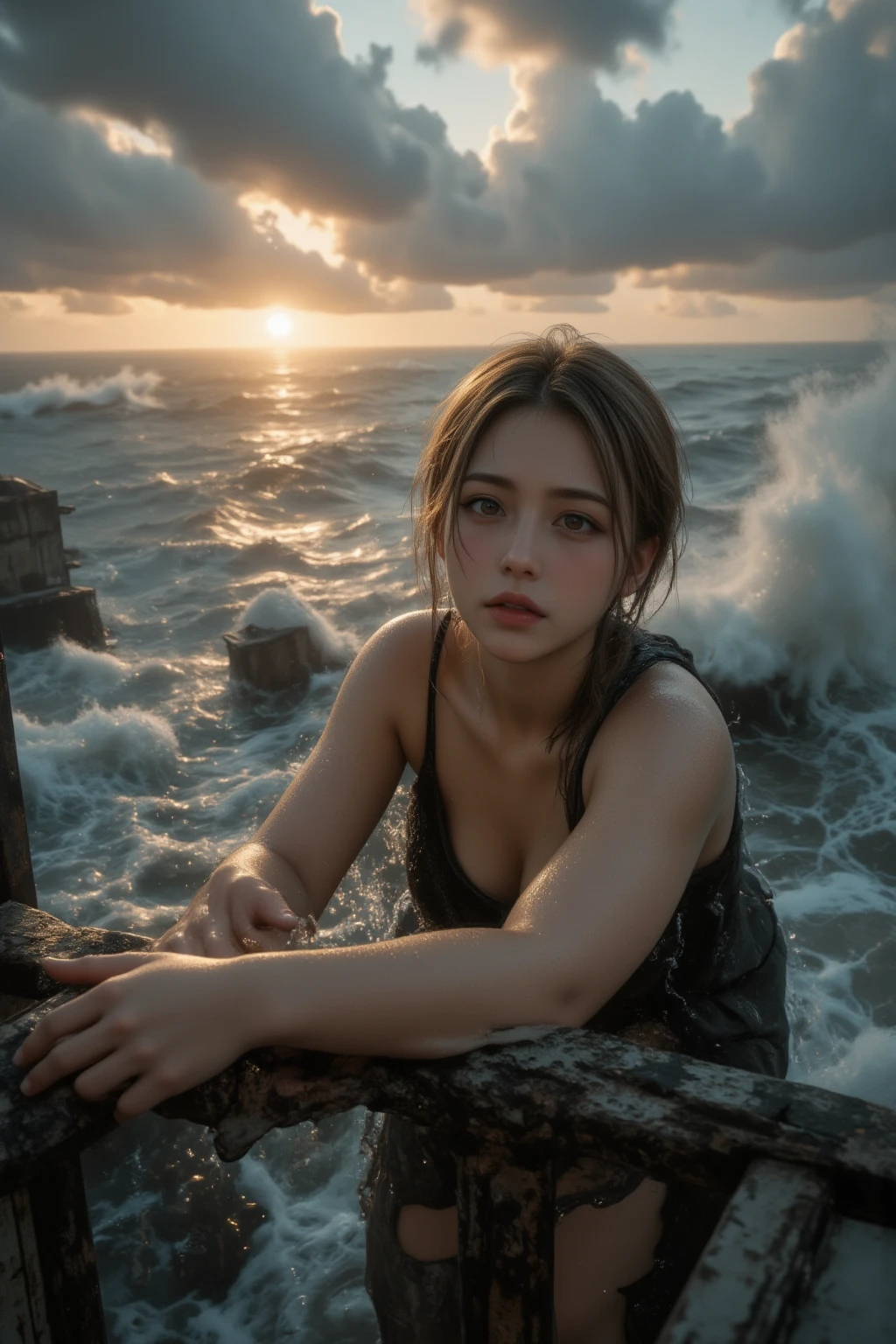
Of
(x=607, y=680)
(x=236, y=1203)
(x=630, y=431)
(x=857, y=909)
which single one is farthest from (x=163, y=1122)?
(x=857, y=909)

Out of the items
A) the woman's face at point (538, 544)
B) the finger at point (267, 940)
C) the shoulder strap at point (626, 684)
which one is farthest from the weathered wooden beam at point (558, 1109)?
the woman's face at point (538, 544)

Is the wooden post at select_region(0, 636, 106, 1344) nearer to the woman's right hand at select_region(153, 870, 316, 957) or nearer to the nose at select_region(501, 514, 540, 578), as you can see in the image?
the woman's right hand at select_region(153, 870, 316, 957)

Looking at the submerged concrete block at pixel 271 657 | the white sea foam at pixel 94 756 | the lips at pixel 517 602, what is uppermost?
the lips at pixel 517 602

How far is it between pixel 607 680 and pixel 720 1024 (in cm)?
67

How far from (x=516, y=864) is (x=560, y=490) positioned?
779 mm

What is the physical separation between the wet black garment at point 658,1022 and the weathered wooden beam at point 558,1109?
2.14 feet

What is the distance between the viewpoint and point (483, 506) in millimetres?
1815

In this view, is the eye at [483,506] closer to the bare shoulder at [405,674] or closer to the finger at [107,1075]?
the bare shoulder at [405,674]

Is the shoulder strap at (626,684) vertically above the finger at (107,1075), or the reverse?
the shoulder strap at (626,684)

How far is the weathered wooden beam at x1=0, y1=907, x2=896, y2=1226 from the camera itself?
1000mm

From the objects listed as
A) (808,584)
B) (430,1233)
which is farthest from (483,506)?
(808,584)

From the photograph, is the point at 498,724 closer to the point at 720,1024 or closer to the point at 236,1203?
the point at 720,1024

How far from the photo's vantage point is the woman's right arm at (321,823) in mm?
1618

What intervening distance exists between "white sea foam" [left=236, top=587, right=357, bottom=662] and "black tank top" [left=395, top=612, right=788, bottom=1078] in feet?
33.5
